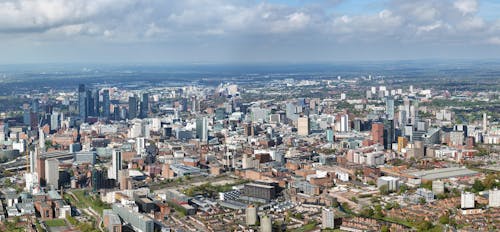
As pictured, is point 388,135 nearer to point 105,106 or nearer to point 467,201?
point 467,201

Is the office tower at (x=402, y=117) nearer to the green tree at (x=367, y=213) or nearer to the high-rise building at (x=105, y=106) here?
the green tree at (x=367, y=213)

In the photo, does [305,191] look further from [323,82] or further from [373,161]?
[323,82]

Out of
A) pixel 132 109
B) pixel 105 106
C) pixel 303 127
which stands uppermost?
pixel 105 106

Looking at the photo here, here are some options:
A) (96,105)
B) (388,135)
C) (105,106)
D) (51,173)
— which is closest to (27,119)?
(96,105)

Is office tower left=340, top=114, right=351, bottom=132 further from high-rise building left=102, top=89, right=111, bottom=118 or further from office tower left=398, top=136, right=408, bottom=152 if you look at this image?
high-rise building left=102, top=89, right=111, bottom=118

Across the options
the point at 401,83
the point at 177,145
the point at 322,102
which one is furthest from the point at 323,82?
the point at 177,145

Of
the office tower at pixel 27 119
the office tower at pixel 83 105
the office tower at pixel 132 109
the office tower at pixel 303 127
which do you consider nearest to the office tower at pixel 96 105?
the office tower at pixel 83 105
